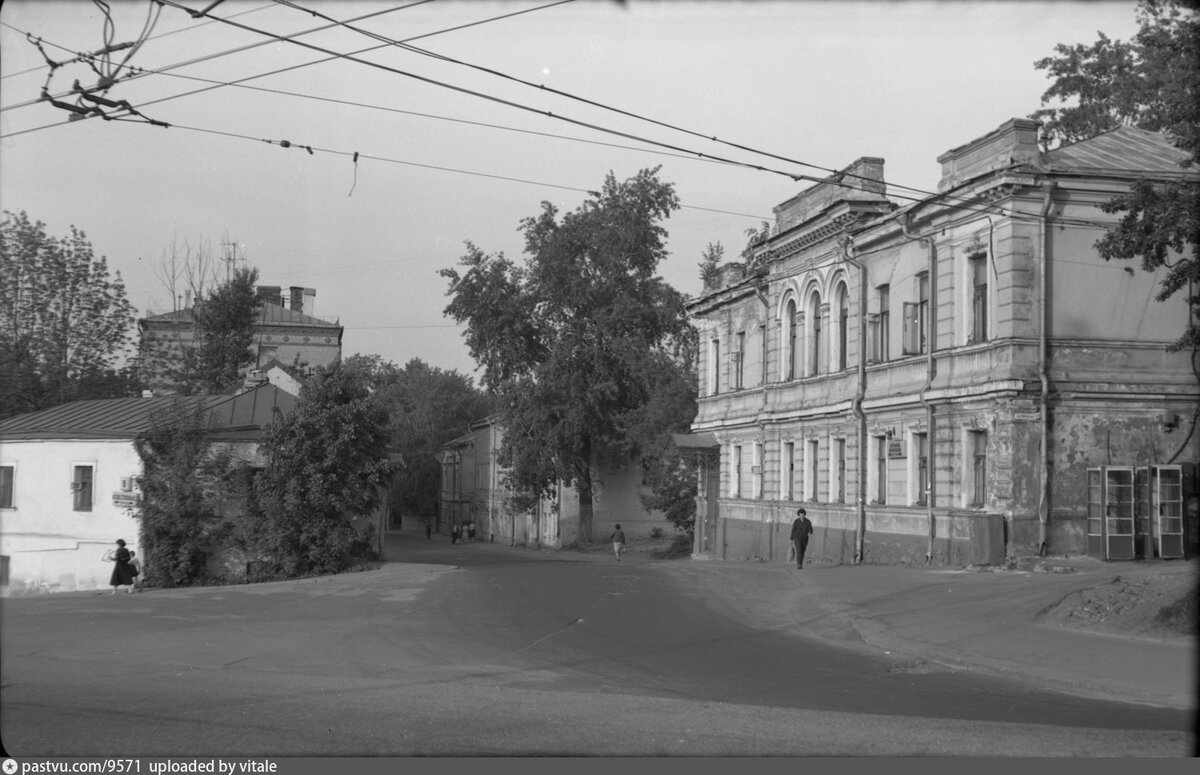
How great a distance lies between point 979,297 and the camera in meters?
26.9

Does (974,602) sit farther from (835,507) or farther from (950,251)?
(835,507)

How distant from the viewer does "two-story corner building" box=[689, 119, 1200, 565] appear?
25031mm

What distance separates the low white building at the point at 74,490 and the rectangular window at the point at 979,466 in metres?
17.6

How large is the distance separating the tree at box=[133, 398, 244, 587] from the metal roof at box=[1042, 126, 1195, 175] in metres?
21.6

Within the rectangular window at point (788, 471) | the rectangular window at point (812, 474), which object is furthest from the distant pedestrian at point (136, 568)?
the rectangular window at point (788, 471)

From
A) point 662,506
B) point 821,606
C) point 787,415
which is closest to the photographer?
point 821,606

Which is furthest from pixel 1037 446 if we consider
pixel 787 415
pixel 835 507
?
pixel 787 415

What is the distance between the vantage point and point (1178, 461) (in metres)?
25.7

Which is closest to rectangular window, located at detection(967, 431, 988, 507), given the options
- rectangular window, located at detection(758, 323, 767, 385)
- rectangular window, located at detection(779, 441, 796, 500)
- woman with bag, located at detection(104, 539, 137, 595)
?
rectangular window, located at detection(779, 441, 796, 500)

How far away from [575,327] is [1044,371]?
33.9 meters

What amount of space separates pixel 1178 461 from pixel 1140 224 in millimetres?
10951

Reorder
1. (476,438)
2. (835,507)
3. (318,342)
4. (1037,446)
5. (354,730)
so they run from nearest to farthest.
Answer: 1. (354,730)
2. (1037,446)
3. (835,507)
4. (318,342)
5. (476,438)

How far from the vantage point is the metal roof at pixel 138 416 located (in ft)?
101

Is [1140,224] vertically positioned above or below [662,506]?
above
